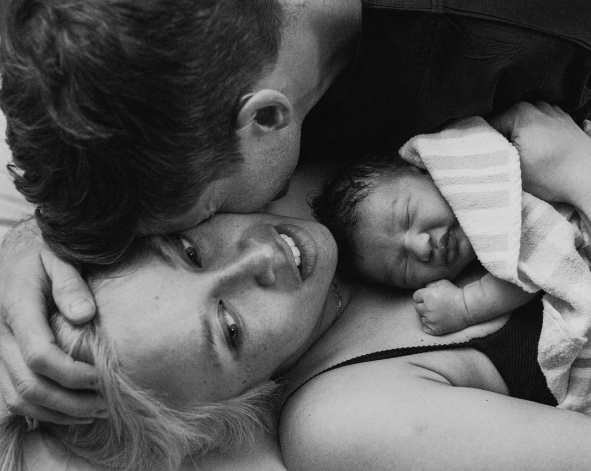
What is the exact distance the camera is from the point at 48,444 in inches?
51.2

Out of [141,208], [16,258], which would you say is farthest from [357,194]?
[16,258]

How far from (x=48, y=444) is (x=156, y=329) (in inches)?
14.0

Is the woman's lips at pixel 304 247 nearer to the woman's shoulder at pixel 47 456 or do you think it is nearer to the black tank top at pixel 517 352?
the black tank top at pixel 517 352

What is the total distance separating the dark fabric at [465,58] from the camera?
4.31 feet

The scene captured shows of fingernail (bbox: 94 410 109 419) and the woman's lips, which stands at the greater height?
the woman's lips

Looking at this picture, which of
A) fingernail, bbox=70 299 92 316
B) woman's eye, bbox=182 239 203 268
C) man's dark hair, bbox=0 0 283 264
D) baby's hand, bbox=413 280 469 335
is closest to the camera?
man's dark hair, bbox=0 0 283 264

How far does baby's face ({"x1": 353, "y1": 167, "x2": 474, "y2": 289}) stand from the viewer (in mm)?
1415

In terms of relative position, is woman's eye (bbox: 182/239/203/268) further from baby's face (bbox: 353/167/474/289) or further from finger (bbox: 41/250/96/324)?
baby's face (bbox: 353/167/474/289)

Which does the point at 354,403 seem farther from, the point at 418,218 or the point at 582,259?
the point at 582,259

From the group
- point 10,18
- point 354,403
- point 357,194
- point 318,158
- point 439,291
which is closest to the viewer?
point 10,18

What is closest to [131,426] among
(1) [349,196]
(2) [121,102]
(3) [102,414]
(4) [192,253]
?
(3) [102,414]

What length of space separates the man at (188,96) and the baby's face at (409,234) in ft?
0.43

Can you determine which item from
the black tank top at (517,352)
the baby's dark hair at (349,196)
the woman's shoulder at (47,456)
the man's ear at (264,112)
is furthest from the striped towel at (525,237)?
the woman's shoulder at (47,456)

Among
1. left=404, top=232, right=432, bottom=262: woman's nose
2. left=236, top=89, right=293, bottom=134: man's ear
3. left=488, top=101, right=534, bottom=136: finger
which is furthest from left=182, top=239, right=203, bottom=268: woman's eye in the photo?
left=488, top=101, right=534, bottom=136: finger
